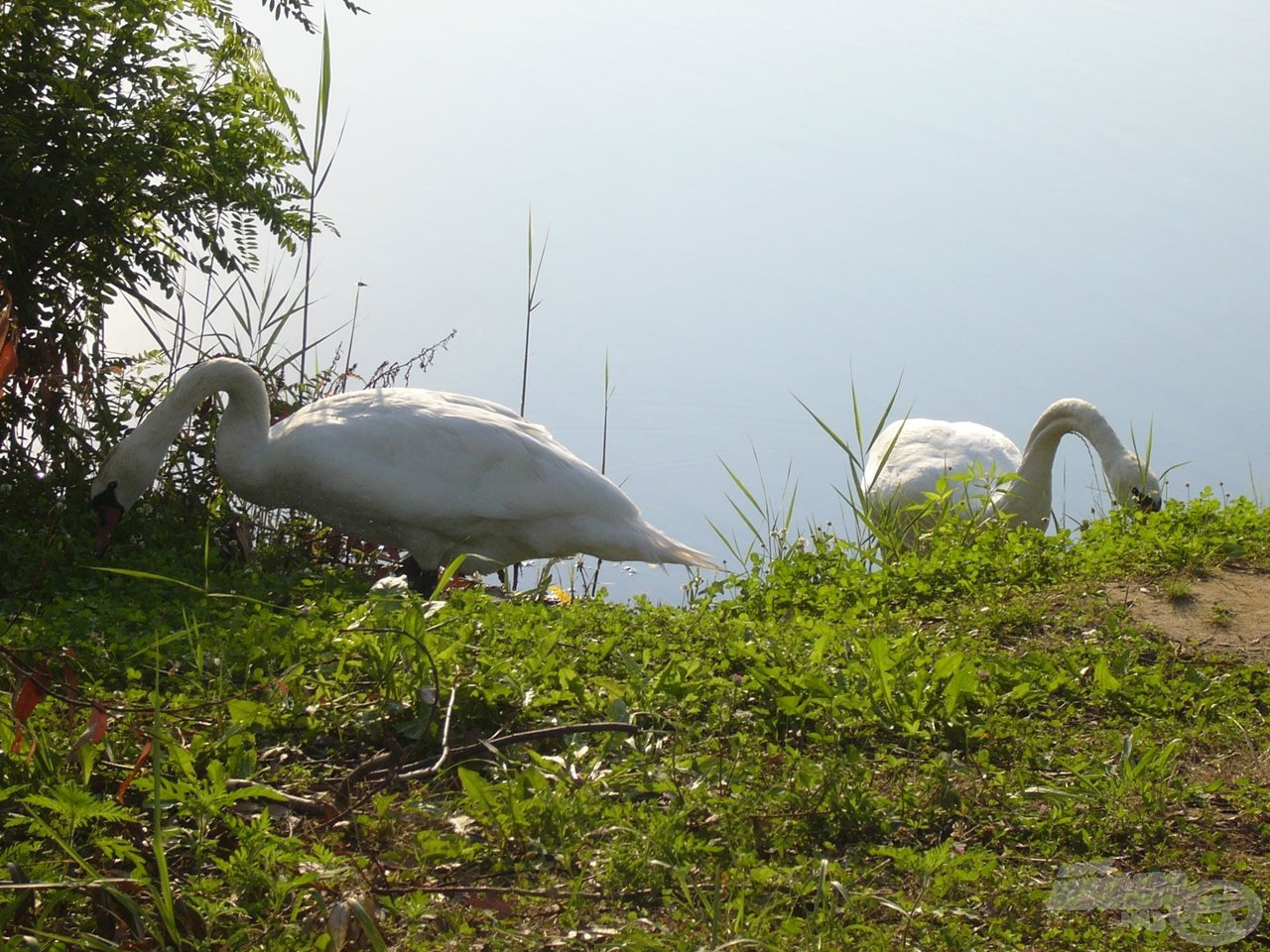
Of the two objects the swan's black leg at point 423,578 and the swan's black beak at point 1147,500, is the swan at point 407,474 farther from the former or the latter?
the swan's black beak at point 1147,500

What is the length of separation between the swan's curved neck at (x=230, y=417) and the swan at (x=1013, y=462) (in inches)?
131

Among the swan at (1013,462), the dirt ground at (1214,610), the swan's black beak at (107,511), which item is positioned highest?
the swan at (1013,462)

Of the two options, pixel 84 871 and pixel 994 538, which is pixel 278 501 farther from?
pixel 84 871

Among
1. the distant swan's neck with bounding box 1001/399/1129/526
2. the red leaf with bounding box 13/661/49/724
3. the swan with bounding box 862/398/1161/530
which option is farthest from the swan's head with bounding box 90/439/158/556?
the distant swan's neck with bounding box 1001/399/1129/526

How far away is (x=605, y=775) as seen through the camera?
3.17 metres

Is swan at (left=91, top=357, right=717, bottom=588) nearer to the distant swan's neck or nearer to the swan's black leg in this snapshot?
the swan's black leg

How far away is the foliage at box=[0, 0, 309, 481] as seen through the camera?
19.2 ft

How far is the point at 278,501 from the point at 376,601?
2.47 meters

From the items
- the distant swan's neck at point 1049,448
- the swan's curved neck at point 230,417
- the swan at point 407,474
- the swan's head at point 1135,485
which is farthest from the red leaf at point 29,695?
the distant swan's neck at point 1049,448

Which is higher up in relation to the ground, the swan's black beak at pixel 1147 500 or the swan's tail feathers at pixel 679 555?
the swan's black beak at pixel 1147 500

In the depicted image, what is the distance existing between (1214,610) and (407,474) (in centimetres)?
335

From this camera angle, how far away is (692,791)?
10.1 feet

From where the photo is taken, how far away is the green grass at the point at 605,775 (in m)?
2.57

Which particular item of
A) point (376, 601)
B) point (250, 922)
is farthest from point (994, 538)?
point (250, 922)
